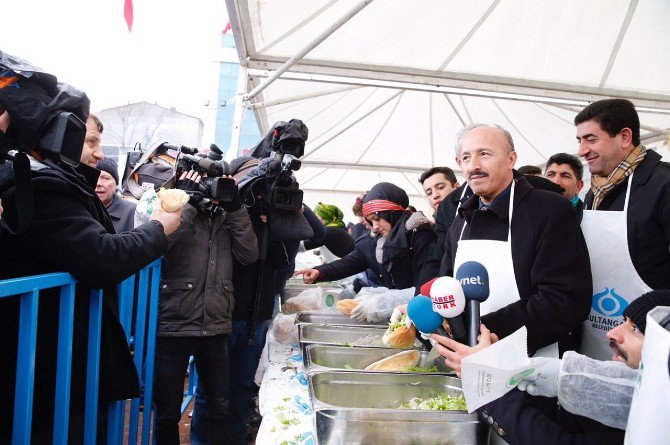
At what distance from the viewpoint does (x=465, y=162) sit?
1.81 meters

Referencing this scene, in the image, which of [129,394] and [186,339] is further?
[186,339]

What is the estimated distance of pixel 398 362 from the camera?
2.04 metres

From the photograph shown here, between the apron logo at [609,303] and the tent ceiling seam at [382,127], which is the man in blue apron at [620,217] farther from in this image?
the tent ceiling seam at [382,127]

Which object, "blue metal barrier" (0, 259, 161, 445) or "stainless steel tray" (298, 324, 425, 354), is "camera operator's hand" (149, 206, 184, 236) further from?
"stainless steel tray" (298, 324, 425, 354)

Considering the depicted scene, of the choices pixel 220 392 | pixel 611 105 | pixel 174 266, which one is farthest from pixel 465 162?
pixel 220 392

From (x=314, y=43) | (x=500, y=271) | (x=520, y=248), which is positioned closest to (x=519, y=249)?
(x=520, y=248)

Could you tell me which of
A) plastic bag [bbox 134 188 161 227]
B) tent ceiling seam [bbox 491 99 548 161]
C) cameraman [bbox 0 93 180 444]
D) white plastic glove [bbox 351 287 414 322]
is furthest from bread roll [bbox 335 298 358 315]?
tent ceiling seam [bbox 491 99 548 161]

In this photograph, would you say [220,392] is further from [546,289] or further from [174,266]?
[546,289]

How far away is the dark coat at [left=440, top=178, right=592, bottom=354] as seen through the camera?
1.51 meters

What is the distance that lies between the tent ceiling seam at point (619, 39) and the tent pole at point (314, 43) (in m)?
2.42

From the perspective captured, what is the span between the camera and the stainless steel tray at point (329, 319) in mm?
2828

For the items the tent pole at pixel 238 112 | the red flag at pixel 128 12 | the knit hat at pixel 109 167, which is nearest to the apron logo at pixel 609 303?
the knit hat at pixel 109 167

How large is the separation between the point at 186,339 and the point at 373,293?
1.32 meters

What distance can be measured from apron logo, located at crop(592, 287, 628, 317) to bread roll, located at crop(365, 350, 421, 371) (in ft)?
2.61
